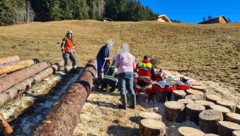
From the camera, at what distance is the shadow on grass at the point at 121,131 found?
580cm

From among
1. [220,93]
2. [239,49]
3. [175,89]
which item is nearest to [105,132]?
[175,89]

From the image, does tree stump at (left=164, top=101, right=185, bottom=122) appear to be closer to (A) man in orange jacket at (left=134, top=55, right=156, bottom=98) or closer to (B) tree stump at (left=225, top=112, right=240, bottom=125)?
(B) tree stump at (left=225, top=112, right=240, bottom=125)

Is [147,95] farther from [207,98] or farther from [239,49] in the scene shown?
[239,49]

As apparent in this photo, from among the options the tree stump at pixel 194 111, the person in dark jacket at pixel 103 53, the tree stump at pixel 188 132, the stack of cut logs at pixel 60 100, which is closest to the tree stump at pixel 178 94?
the tree stump at pixel 194 111

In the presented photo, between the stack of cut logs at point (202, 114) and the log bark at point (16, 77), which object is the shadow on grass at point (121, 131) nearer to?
the stack of cut logs at point (202, 114)

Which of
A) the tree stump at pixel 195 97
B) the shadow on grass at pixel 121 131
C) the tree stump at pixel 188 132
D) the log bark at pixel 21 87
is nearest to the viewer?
the tree stump at pixel 188 132

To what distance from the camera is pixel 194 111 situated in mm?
6531

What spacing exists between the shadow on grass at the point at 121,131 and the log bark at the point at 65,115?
0.86 m

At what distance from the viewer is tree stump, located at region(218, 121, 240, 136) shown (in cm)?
551

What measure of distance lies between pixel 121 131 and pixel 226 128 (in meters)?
2.36

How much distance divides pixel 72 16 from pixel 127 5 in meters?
22.6

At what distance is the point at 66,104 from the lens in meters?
5.67

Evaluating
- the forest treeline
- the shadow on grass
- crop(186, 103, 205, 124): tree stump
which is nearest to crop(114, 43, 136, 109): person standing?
the shadow on grass

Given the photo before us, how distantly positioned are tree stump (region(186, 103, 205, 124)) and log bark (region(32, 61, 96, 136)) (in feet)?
9.31
